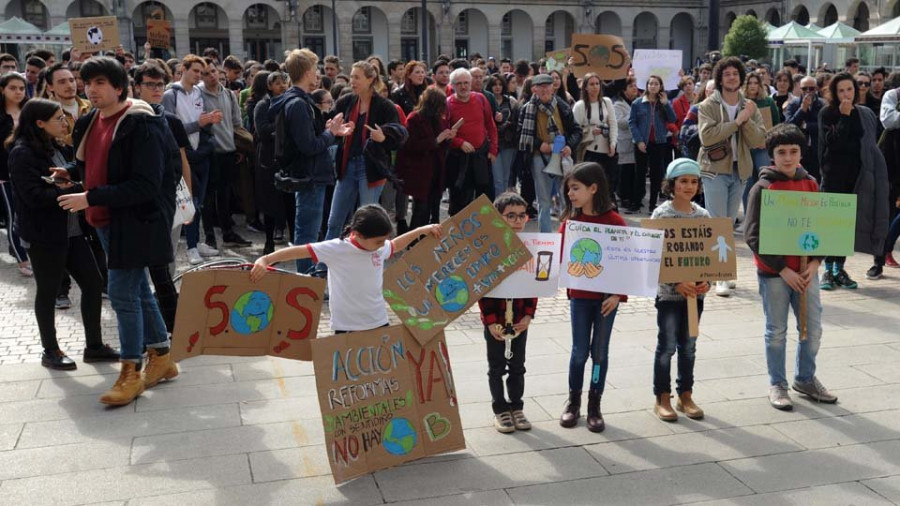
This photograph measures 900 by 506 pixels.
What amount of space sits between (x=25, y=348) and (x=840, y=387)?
18.4ft

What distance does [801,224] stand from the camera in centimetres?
558

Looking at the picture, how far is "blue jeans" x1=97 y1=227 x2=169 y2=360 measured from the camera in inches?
220

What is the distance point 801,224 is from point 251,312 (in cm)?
323

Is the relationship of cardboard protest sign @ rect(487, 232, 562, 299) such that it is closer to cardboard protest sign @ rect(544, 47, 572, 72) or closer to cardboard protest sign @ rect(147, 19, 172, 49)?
cardboard protest sign @ rect(544, 47, 572, 72)

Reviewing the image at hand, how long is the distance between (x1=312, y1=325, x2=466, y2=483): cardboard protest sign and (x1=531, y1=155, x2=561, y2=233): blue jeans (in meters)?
5.56

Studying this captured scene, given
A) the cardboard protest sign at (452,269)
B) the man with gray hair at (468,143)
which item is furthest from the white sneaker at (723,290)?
the cardboard protest sign at (452,269)

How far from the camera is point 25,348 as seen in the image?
680 centimetres

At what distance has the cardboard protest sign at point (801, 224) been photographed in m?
5.55

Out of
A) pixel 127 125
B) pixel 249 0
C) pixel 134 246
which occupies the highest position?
pixel 249 0

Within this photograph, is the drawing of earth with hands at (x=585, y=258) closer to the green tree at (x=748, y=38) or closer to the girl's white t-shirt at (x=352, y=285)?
the girl's white t-shirt at (x=352, y=285)

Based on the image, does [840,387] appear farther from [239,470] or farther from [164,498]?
[164,498]

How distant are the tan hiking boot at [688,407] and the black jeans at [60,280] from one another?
12.8ft

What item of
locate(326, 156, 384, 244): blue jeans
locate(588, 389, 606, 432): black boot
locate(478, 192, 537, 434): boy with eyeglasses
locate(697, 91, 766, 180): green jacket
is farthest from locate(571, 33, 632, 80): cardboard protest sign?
locate(588, 389, 606, 432): black boot

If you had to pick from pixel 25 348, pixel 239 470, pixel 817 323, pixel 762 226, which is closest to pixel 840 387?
pixel 817 323
